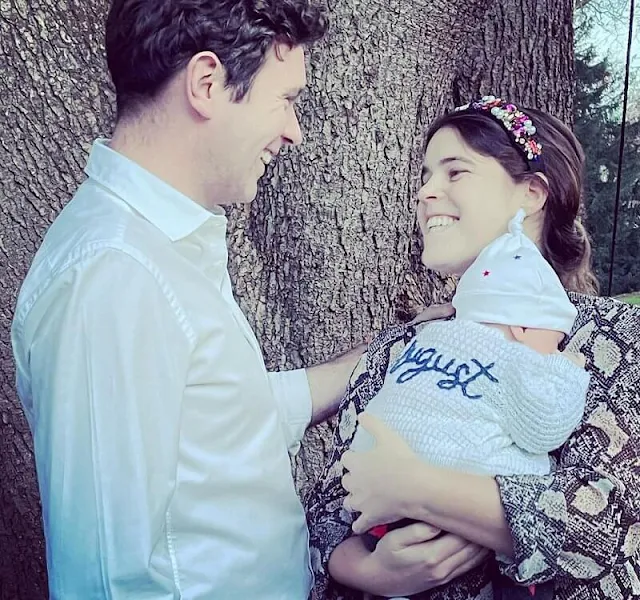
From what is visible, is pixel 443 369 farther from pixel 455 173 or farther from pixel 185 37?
pixel 185 37

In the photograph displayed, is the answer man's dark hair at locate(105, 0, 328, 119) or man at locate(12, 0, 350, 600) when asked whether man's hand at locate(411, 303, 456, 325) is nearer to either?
man at locate(12, 0, 350, 600)

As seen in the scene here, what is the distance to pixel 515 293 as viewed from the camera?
5.57 ft

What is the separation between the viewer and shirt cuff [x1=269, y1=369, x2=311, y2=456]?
7.01 feet

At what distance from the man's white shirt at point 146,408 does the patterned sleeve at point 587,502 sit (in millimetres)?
494

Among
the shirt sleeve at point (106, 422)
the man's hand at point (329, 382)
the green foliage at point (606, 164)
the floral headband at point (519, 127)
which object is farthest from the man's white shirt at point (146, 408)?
the green foliage at point (606, 164)

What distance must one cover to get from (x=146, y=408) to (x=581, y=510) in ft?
2.69

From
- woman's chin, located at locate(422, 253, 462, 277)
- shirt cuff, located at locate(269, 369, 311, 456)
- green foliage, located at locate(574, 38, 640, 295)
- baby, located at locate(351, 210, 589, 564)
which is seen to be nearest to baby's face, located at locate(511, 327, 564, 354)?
baby, located at locate(351, 210, 589, 564)

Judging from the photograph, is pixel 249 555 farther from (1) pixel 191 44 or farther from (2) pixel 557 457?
(1) pixel 191 44

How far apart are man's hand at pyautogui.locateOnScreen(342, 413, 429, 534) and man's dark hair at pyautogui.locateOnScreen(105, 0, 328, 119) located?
721mm

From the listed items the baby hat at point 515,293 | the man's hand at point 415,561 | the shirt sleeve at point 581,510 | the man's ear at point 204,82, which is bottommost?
the man's hand at point 415,561

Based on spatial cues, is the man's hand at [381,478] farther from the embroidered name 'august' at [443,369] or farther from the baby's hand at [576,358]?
the baby's hand at [576,358]

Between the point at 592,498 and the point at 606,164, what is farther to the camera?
the point at 606,164

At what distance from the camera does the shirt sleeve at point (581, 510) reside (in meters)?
1.58

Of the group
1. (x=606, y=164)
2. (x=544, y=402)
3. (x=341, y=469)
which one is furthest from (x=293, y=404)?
(x=606, y=164)
